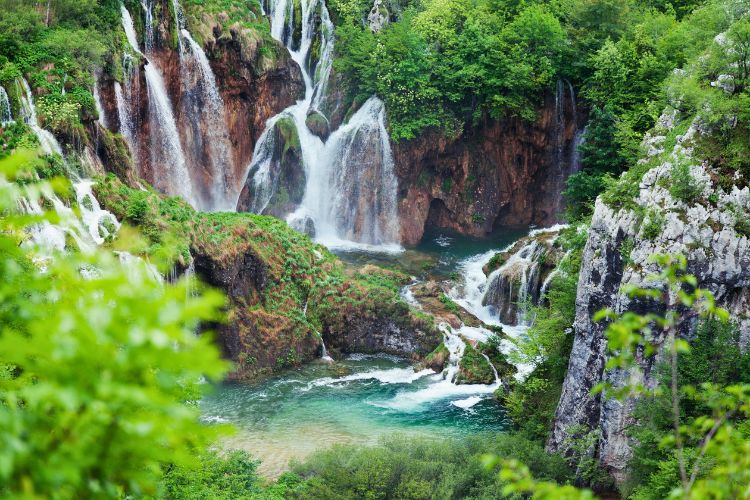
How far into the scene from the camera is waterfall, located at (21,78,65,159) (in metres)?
19.5

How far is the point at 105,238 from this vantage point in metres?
17.4

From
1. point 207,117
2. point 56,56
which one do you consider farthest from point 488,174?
point 56,56

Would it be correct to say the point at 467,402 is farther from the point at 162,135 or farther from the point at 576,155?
the point at 162,135

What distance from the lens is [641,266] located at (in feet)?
49.0

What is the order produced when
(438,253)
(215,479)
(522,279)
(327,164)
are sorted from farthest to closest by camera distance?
1. (327,164)
2. (438,253)
3. (522,279)
4. (215,479)

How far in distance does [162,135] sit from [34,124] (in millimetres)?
8979

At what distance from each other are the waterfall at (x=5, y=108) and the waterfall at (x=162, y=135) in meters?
8.83

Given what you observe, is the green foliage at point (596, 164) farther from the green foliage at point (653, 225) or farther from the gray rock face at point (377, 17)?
the gray rock face at point (377, 17)

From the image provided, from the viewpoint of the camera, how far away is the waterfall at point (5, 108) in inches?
752

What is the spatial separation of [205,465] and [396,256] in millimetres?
19603

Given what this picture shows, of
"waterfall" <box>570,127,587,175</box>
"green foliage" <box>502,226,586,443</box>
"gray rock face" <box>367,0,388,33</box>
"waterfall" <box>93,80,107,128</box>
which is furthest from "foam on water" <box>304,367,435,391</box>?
"gray rock face" <box>367,0,388,33</box>

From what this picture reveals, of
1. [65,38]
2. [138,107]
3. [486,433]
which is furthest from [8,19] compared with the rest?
[486,433]

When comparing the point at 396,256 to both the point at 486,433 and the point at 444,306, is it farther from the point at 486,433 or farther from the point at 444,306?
the point at 486,433

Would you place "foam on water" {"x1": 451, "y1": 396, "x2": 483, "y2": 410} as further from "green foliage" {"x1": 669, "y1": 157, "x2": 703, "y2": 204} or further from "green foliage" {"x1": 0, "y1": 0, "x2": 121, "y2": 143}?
"green foliage" {"x1": 0, "y1": 0, "x2": 121, "y2": 143}
